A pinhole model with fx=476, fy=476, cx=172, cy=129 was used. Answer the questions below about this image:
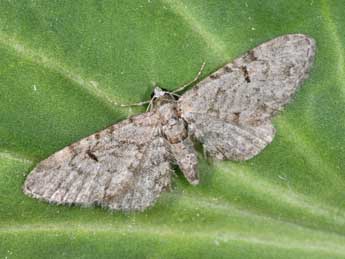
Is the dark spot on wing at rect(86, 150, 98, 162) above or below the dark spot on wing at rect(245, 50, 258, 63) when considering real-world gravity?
below

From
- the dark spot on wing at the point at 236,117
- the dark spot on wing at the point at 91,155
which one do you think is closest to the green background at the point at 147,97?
the dark spot on wing at the point at 91,155

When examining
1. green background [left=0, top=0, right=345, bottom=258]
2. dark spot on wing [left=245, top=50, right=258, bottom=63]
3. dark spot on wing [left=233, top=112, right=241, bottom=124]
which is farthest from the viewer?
dark spot on wing [left=233, top=112, right=241, bottom=124]

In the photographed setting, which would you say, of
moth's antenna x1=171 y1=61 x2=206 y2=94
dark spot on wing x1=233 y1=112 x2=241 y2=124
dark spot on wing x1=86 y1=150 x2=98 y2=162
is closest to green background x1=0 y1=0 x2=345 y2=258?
moth's antenna x1=171 y1=61 x2=206 y2=94

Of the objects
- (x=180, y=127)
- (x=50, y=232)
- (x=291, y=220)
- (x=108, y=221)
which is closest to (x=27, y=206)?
(x=50, y=232)

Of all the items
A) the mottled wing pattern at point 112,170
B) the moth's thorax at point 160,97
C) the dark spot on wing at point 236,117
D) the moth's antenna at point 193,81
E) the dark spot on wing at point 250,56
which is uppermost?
the dark spot on wing at point 250,56

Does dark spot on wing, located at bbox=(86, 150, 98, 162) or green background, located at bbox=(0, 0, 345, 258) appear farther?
dark spot on wing, located at bbox=(86, 150, 98, 162)

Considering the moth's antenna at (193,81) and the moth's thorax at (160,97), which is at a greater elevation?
the moth's antenna at (193,81)

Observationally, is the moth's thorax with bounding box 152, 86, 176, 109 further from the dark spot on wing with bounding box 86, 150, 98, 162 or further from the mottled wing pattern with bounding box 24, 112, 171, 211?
the dark spot on wing with bounding box 86, 150, 98, 162

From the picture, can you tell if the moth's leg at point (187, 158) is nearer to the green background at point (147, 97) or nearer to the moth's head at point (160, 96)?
the green background at point (147, 97)
